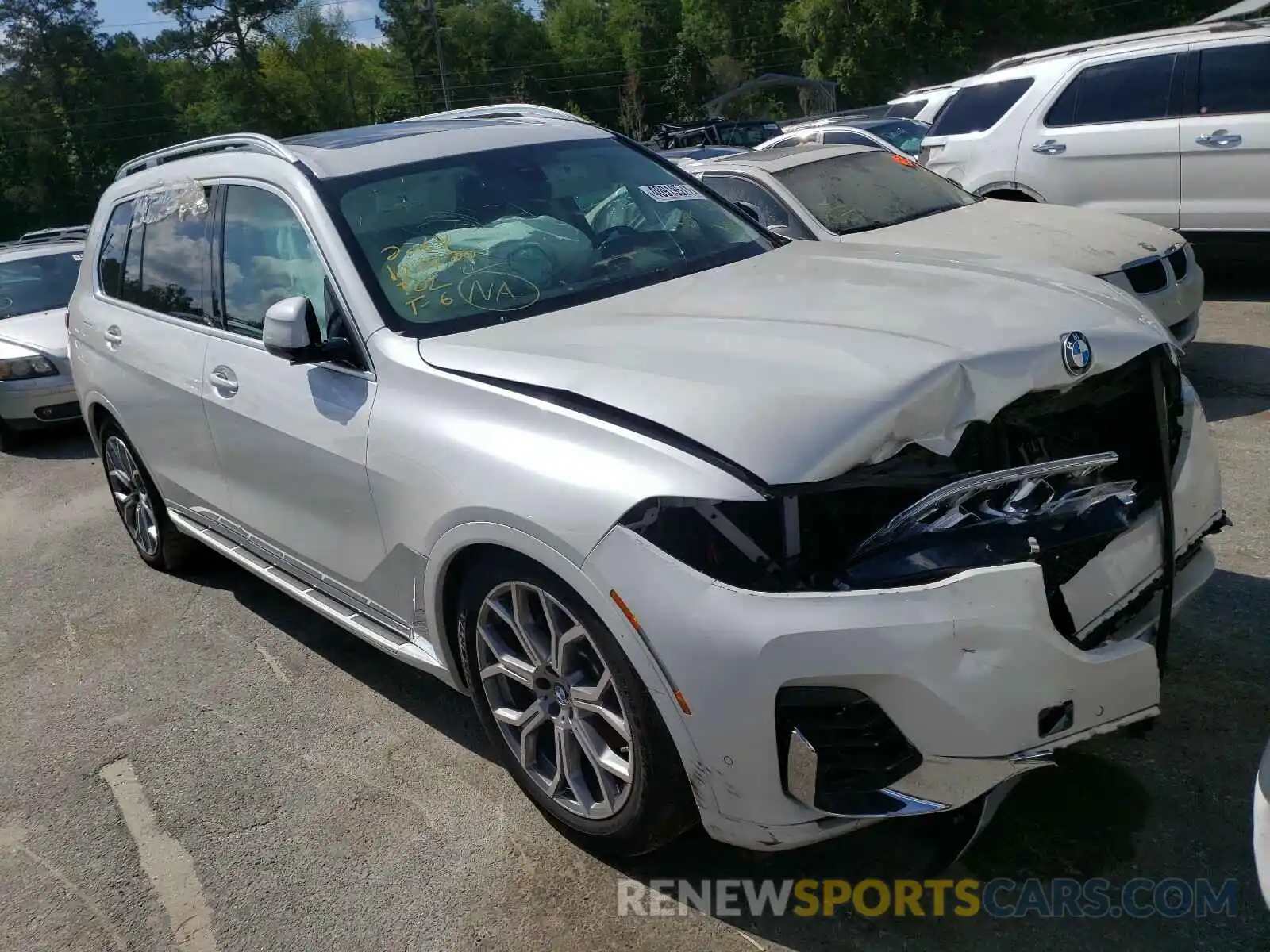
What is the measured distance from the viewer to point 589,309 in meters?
3.34

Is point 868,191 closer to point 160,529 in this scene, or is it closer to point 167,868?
point 160,529

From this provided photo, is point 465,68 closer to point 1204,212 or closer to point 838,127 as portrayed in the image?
point 838,127

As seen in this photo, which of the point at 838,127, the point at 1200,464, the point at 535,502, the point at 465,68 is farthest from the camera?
the point at 465,68

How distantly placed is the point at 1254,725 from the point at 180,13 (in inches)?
3151

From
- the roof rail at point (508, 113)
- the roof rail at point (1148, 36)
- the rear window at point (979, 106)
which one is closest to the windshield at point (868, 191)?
the rear window at point (979, 106)

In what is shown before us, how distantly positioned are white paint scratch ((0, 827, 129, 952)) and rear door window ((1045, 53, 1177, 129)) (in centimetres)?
830

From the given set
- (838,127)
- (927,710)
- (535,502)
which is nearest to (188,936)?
Result: (535,502)

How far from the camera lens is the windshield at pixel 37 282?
9820 mm

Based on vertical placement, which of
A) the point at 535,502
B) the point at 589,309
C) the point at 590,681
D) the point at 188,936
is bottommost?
the point at 188,936

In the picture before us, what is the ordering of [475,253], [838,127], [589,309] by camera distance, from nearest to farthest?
[589,309] → [475,253] → [838,127]

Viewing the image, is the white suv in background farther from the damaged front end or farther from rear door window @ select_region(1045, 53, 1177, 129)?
the damaged front end

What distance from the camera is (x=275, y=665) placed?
14.5ft

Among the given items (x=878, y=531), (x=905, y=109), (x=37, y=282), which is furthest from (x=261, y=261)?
(x=905, y=109)

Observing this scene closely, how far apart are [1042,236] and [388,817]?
16.1 ft
